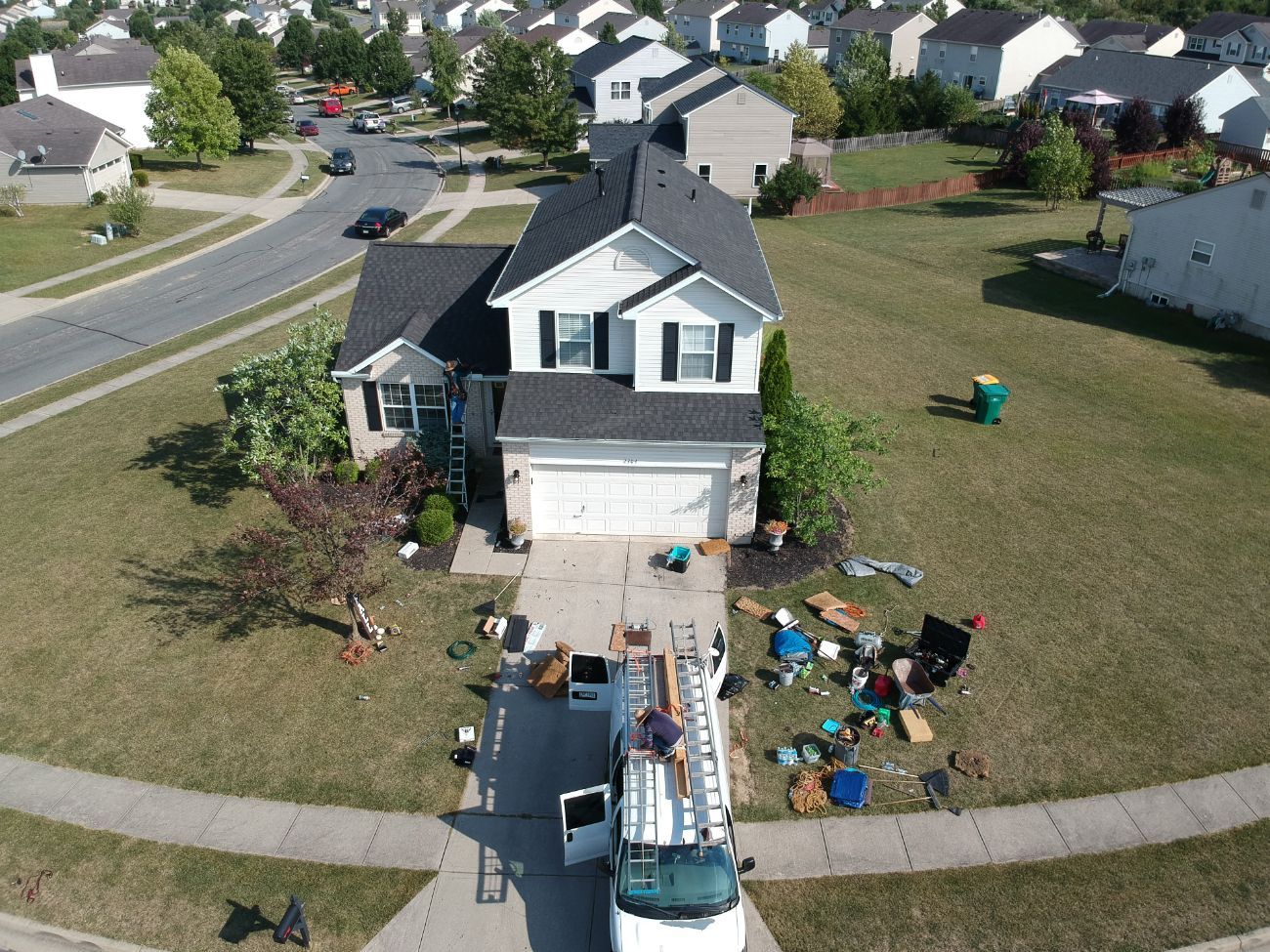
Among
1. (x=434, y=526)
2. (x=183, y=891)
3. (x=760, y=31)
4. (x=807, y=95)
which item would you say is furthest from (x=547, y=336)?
(x=760, y=31)

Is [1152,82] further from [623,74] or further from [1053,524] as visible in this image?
[1053,524]

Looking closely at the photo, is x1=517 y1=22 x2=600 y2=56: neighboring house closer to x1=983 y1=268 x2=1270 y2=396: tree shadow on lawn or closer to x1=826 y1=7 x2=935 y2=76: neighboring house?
x1=826 y1=7 x2=935 y2=76: neighboring house

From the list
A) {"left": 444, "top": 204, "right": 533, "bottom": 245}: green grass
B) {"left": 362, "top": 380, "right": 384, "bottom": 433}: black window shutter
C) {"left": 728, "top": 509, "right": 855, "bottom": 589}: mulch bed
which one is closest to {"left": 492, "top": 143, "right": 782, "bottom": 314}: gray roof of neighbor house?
{"left": 362, "top": 380, "right": 384, "bottom": 433}: black window shutter

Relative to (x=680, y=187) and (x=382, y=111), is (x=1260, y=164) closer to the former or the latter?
(x=680, y=187)

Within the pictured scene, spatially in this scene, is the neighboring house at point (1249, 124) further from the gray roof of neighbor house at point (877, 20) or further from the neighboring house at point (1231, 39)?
the neighboring house at point (1231, 39)

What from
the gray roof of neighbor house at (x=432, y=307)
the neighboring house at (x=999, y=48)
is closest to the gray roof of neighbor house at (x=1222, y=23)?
the neighboring house at (x=999, y=48)

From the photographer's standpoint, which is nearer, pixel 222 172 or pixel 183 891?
pixel 183 891
